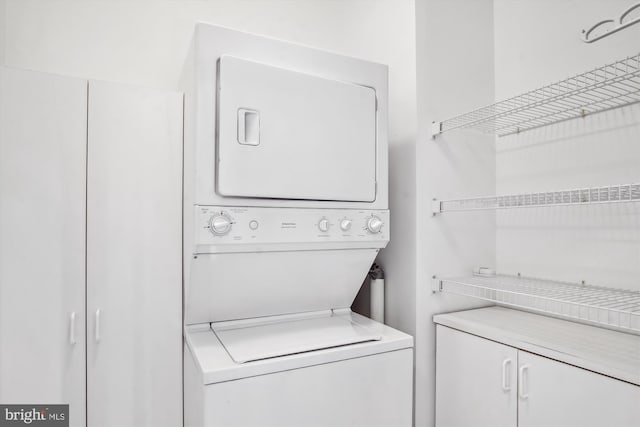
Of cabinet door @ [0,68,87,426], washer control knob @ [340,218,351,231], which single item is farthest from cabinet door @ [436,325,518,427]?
cabinet door @ [0,68,87,426]

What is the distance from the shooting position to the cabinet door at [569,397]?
4.03 ft

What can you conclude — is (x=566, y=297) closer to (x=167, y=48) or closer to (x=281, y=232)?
(x=281, y=232)

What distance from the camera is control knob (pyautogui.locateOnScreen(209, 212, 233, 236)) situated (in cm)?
144

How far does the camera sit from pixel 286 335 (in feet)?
5.51

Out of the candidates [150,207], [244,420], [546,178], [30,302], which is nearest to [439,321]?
[546,178]

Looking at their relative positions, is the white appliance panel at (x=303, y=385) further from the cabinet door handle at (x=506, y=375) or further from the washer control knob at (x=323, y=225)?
the washer control knob at (x=323, y=225)

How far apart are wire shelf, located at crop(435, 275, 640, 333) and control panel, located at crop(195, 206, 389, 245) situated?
530 mm

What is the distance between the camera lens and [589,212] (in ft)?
5.82

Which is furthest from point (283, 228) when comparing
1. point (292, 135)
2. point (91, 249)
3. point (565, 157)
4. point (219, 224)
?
point (565, 157)

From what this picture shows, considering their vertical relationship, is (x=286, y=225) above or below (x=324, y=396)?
above

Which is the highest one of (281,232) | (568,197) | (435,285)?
(568,197)

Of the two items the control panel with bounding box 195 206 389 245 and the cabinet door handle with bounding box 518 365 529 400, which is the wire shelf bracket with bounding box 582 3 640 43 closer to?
the control panel with bounding box 195 206 389 245

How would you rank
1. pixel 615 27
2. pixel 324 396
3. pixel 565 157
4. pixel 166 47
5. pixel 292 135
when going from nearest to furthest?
1. pixel 615 27
2. pixel 324 396
3. pixel 292 135
4. pixel 565 157
5. pixel 166 47

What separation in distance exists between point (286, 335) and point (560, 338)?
115 cm
